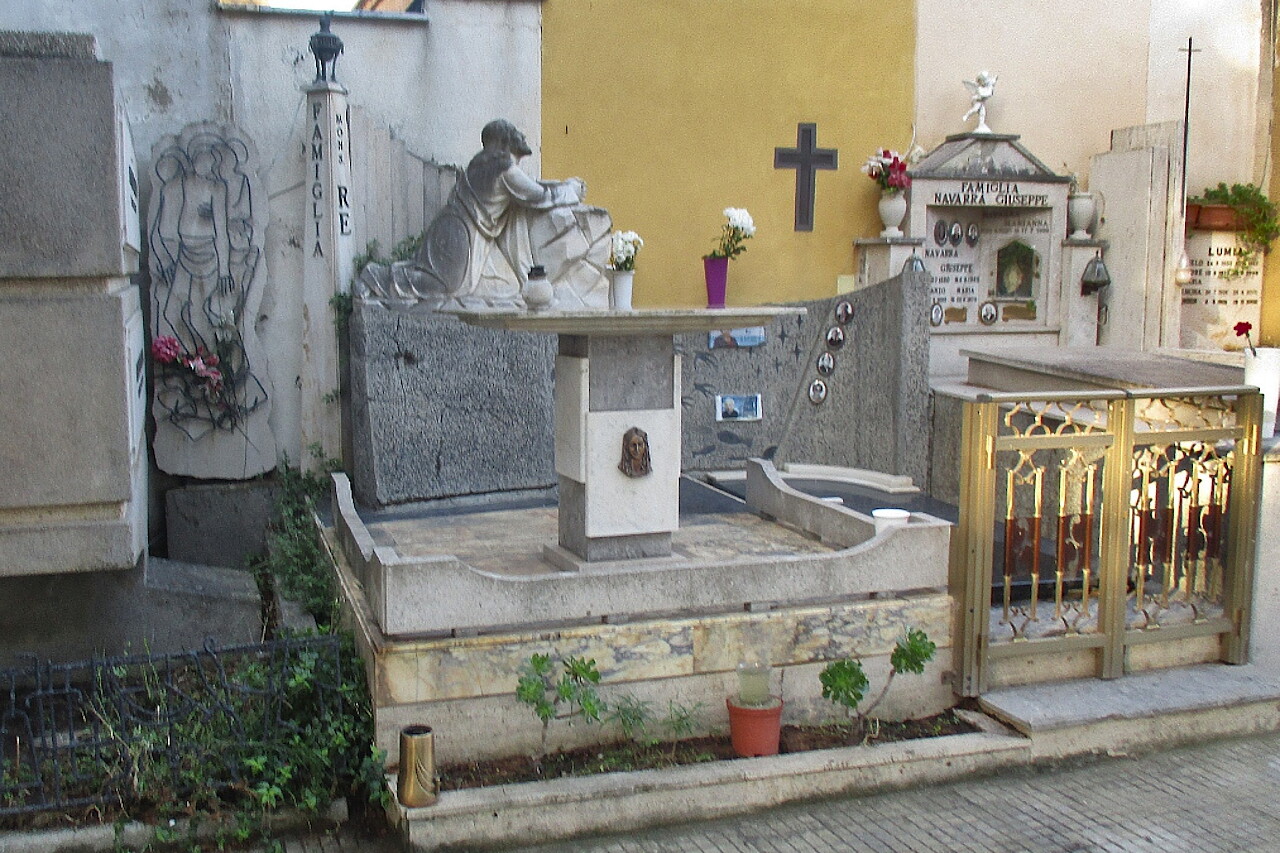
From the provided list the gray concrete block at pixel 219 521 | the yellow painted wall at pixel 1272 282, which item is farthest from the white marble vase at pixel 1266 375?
the gray concrete block at pixel 219 521

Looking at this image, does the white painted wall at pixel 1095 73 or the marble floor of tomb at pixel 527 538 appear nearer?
the marble floor of tomb at pixel 527 538

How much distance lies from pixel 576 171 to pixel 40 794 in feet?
22.3

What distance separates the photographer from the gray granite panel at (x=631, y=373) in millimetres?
5410

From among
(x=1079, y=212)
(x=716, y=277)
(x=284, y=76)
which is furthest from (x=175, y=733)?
(x=1079, y=212)

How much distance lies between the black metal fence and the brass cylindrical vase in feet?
1.48

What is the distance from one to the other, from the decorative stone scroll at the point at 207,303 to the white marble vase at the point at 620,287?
2590mm

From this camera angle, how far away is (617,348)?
5.43m

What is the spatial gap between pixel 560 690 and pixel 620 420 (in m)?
1.30

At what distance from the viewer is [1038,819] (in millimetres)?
4699

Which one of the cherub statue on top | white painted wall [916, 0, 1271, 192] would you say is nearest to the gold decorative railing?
the cherub statue on top

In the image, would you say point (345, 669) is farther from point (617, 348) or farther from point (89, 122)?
point (89, 122)

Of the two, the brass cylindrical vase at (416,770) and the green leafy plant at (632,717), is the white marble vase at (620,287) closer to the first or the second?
the green leafy plant at (632,717)

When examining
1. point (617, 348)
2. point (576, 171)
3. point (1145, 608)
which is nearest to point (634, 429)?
point (617, 348)

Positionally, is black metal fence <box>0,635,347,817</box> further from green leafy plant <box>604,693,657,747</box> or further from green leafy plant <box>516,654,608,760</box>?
green leafy plant <box>604,693,657,747</box>
